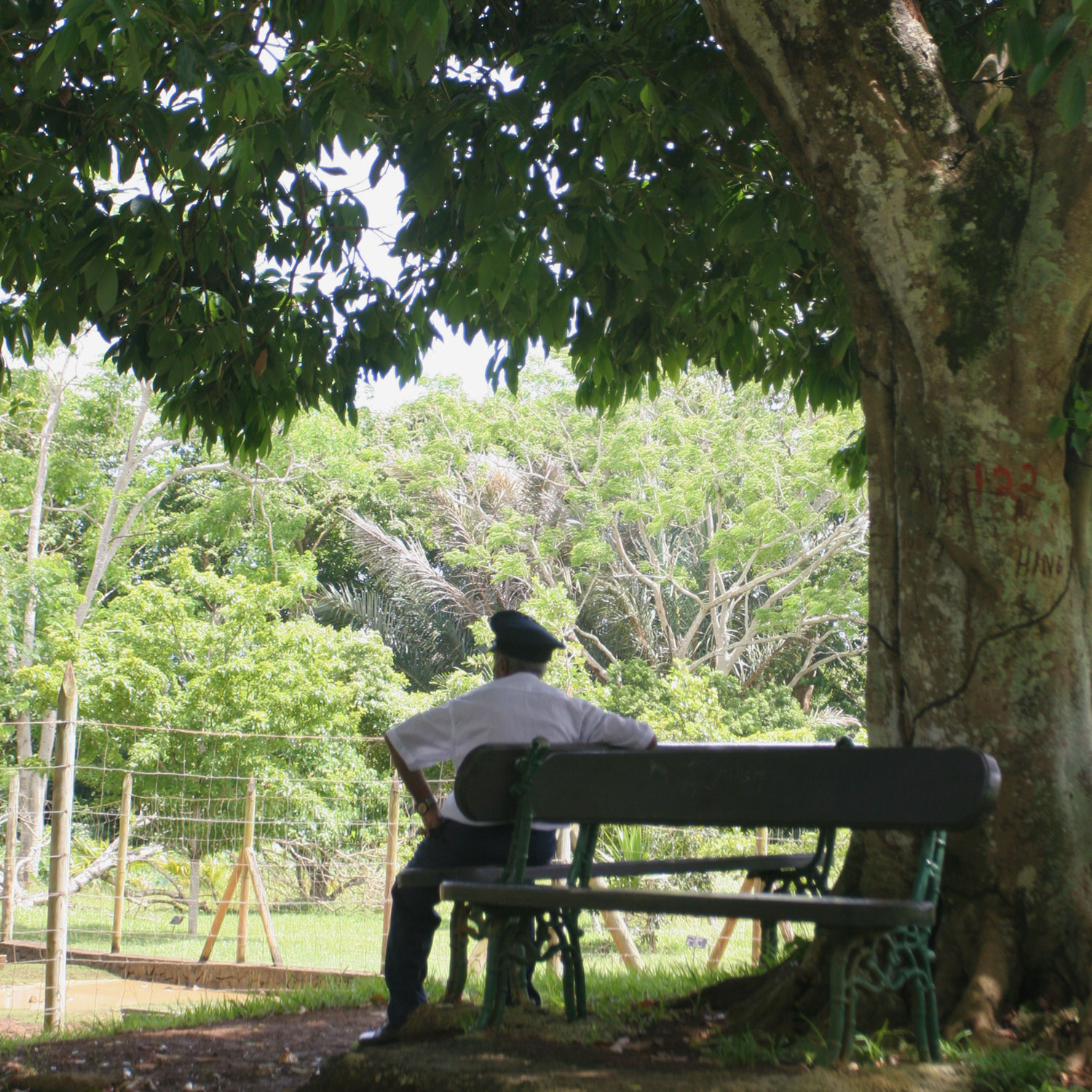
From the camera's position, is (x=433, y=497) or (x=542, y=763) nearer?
(x=542, y=763)

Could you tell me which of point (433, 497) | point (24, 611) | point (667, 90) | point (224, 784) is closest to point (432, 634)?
point (433, 497)

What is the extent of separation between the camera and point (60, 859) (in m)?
7.10

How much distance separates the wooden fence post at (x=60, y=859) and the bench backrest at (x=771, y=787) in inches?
184

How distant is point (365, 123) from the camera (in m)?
4.46

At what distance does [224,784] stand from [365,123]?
1298cm

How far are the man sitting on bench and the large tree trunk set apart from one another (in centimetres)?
99

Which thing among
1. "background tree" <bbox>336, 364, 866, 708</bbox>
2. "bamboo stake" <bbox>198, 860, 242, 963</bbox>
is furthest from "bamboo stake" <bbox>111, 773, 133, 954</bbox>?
"background tree" <bbox>336, 364, 866, 708</bbox>

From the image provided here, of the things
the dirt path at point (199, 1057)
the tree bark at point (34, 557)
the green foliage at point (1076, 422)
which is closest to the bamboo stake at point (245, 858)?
the dirt path at point (199, 1057)

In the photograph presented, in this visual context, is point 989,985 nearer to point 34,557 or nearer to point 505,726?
point 505,726

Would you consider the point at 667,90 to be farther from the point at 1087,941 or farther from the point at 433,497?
the point at 433,497

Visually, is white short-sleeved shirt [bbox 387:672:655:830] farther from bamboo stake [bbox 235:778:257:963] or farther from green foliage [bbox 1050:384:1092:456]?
bamboo stake [bbox 235:778:257:963]

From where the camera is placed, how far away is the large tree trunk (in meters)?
3.30

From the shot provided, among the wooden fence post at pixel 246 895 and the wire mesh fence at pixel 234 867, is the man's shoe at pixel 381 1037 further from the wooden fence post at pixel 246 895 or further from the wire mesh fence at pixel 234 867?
the wooden fence post at pixel 246 895

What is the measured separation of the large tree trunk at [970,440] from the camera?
10.8 ft
